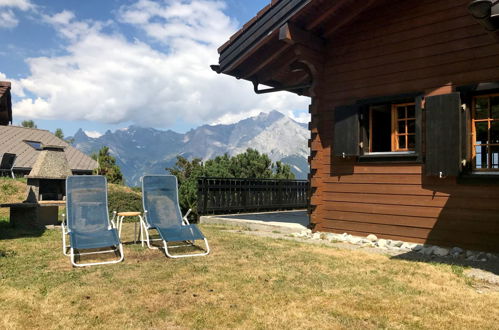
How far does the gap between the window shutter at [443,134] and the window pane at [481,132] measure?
63cm

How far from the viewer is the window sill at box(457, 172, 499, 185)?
20.4 feet

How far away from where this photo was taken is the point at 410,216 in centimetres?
719

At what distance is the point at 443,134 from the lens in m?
6.57

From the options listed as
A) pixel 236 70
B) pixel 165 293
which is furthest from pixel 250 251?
pixel 236 70

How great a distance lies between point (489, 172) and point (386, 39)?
9.75ft

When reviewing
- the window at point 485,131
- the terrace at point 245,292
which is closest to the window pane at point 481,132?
the window at point 485,131

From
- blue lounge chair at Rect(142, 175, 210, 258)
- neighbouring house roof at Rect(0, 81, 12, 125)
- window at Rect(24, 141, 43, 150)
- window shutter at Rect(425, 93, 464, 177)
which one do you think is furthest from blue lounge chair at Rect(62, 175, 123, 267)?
window at Rect(24, 141, 43, 150)

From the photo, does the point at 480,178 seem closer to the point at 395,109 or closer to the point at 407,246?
the point at 407,246

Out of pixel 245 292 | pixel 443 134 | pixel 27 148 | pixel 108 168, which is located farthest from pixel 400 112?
pixel 27 148

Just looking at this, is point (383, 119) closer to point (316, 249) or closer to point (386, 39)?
point (386, 39)

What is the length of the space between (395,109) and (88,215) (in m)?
5.74

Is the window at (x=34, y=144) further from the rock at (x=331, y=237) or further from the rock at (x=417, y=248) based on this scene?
the rock at (x=417, y=248)

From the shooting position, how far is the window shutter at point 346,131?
775 centimetres

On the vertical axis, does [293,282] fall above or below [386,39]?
below
